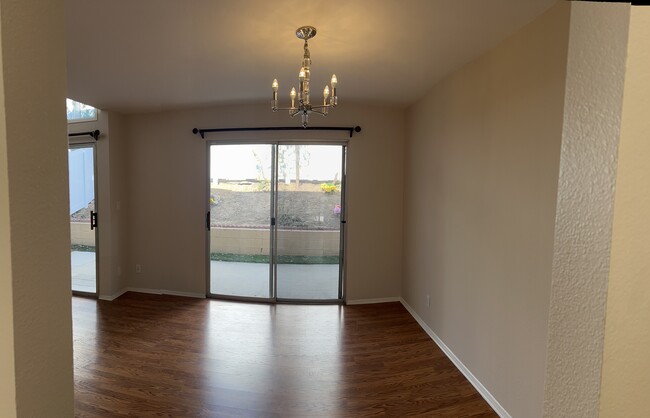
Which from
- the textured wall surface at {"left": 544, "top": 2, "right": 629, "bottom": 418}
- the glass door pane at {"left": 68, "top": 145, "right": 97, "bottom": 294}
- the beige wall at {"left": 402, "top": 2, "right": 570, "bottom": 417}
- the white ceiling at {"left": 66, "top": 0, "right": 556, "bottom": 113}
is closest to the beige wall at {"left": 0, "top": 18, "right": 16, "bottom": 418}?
the textured wall surface at {"left": 544, "top": 2, "right": 629, "bottom": 418}

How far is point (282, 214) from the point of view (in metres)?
3.98

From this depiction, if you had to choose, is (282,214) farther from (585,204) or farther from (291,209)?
(585,204)

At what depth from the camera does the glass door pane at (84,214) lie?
4.08 meters

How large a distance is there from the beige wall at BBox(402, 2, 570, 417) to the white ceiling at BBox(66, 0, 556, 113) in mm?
218

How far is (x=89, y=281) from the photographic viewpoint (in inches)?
166

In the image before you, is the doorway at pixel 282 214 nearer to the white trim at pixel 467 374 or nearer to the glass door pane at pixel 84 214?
the white trim at pixel 467 374

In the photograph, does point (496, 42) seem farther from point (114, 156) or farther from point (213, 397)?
point (114, 156)

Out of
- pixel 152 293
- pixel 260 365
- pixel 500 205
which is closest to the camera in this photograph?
pixel 500 205

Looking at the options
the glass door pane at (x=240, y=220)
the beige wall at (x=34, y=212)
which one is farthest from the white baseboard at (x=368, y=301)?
the beige wall at (x=34, y=212)

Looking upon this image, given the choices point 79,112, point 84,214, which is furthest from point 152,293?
point 79,112

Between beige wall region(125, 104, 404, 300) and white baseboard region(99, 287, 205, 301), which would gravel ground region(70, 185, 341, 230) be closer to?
beige wall region(125, 104, 404, 300)

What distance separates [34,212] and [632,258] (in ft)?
3.34

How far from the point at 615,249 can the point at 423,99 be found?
3215 mm

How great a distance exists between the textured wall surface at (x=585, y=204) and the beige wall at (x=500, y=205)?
1289mm
